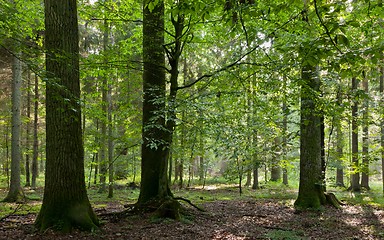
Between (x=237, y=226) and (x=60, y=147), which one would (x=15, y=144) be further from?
(x=237, y=226)

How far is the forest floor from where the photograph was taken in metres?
6.38

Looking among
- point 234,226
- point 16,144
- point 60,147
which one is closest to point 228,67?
point 234,226

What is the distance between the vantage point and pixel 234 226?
7727 millimetres

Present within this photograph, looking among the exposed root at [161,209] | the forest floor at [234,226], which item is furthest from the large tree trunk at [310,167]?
the exposed root at [161,209]

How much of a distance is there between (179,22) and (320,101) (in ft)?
14.9

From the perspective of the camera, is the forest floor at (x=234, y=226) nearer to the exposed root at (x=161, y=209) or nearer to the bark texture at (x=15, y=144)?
the exposed root at (x=161, y=209)

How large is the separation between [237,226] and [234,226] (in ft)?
0.26

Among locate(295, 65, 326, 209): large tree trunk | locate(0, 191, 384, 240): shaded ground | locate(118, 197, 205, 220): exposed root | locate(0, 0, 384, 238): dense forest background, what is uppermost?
locate(0, 0, 384, 238): dense forest background

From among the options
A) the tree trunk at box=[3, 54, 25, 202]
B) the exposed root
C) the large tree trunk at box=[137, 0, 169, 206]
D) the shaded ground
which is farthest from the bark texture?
the exposed root

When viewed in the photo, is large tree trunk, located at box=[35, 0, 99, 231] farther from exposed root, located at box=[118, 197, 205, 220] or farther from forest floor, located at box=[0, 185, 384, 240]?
exposed root, located at box=[118, 197, 205, 220]

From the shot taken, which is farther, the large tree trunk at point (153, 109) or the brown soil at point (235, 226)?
the large tree trunk at point (153, 109)

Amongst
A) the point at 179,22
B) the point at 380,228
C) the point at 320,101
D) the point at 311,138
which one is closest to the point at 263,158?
the point at 311,138

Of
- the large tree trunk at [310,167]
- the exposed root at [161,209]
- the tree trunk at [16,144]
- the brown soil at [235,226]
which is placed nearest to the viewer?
the brown soil at [235,226]

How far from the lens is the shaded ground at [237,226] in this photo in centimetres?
639
